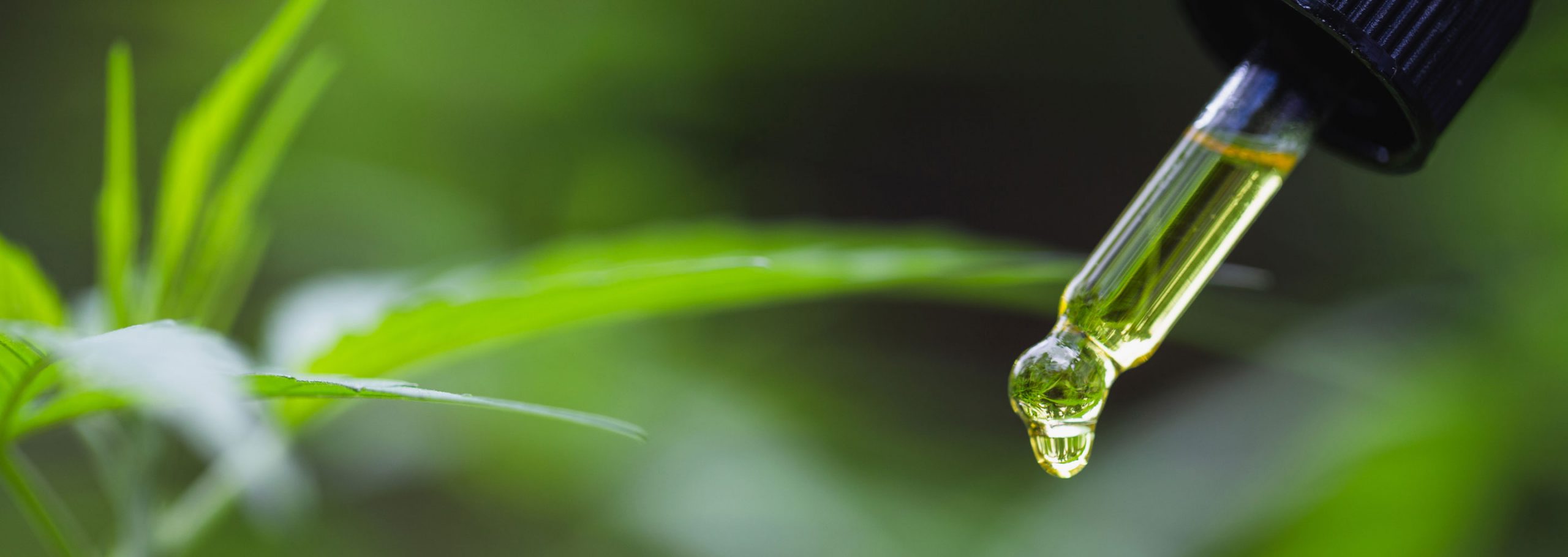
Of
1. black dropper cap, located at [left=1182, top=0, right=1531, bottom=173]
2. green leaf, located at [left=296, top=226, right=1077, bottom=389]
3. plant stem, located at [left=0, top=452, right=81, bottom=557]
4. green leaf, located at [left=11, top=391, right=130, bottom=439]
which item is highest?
black dropper cap, located at [left=1182, top=0, right=1531, bottom=173]

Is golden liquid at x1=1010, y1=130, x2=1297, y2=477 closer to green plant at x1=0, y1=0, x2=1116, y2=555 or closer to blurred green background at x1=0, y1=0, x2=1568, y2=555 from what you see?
green plant at x1=0, y1=0, x2=1116, y2=555

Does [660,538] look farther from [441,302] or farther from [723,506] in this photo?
[441,302]

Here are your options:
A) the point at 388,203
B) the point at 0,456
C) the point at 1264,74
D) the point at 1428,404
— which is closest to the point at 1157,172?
the point at 1264,74

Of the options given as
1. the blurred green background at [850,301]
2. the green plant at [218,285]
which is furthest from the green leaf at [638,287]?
the blurred green background at [850,301]

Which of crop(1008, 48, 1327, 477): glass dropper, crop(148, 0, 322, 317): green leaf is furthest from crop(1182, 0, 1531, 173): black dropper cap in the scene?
crop(148, 0, 322, 317): green leaf

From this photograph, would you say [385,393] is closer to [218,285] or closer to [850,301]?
[218,285]

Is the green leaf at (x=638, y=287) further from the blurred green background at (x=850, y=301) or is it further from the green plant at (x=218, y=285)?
the blurred green background at (x=850, y=301)
